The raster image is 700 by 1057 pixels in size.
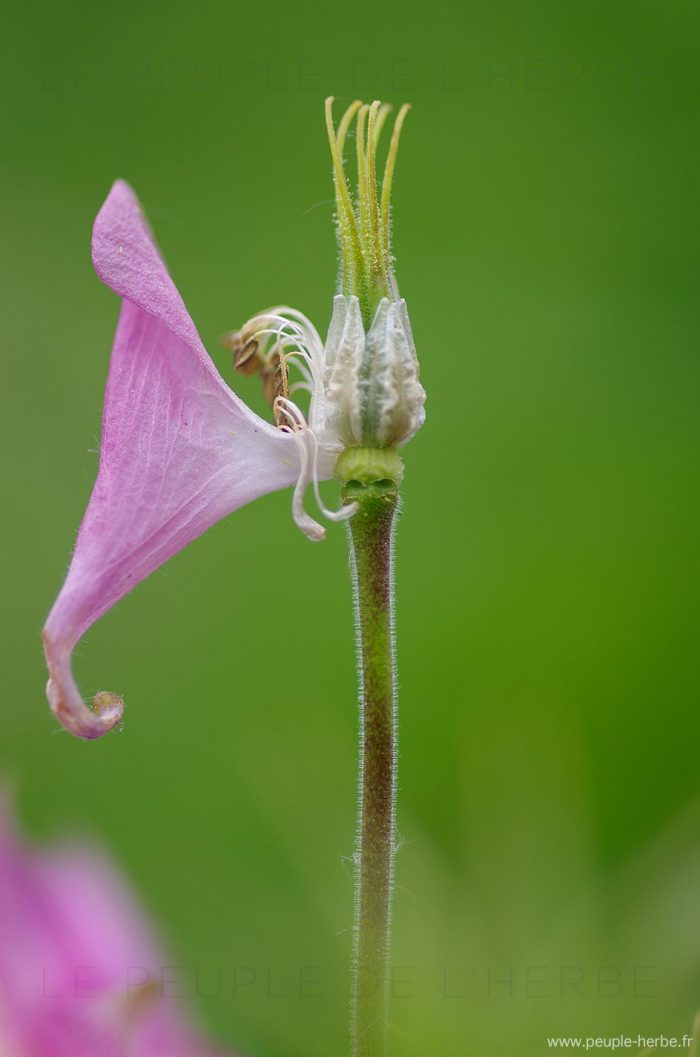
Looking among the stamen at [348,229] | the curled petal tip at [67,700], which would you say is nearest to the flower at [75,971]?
the curled petal tip at [67,700]

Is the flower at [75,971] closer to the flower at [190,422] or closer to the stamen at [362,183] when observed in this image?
the flower at [190,422]

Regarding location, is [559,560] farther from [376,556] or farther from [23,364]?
[376,556]

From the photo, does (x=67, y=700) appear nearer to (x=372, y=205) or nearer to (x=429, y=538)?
(x=372, y=205)

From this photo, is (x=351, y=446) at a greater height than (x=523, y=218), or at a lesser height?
lesser

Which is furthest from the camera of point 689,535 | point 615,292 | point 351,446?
point 615,292

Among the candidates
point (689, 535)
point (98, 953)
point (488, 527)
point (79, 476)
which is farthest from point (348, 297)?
point (79, 476)

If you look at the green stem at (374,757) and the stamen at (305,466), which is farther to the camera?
the stamen at (305,466)

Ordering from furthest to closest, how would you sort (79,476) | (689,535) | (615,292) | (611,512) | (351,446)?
(615,292), (79,476), (611,512), (689,535), (351,446)

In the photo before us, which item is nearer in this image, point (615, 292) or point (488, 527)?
point (488, 527)
